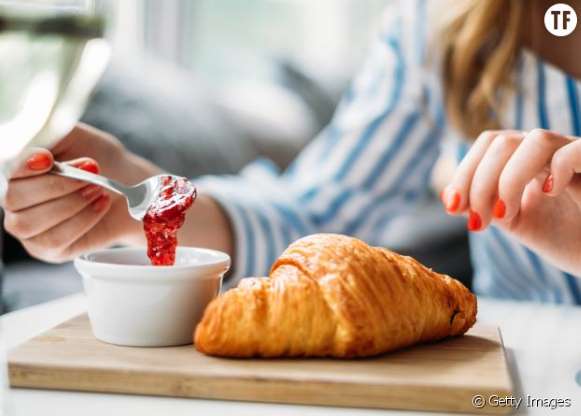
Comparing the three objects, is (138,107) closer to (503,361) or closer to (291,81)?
(291,81)

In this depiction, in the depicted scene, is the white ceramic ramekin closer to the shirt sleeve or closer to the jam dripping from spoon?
the jam dripping from spoon

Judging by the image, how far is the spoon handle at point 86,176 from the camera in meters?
0.75

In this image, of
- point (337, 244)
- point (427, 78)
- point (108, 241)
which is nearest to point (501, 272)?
point (427, 78)

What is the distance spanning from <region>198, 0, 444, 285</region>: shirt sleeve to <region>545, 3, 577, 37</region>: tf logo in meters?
0.29

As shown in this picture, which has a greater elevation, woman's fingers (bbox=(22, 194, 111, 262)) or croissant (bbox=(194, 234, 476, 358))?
croissant (bbox=(194, 234, 476, 358))

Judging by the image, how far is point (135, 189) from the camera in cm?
77

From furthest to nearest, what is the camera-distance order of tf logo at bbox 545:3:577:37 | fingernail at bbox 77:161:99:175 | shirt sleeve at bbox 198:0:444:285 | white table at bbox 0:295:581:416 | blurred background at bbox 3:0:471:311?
blurred background at bbox 3:0:471:311
shirt sleeve at bbox 198:0:444:285
tf logo at bbox 545:3:577:37
fingernail at bbox 77:161:99:175
white table at bbox 0:295:581:416

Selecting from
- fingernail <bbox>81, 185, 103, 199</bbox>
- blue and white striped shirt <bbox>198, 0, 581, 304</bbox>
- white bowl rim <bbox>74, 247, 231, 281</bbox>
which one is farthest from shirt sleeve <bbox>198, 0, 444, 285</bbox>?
white bowl rim <bbox>74, 247, 231, 281</bbox>

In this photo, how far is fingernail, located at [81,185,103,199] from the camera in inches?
34.7

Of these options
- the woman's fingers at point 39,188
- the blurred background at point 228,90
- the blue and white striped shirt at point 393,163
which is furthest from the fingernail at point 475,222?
the blurred background at point 228,90

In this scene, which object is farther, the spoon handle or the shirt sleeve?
the shirt sleeve

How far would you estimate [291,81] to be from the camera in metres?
2.16

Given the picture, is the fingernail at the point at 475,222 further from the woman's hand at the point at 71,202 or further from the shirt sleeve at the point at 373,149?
the shirt sleeve at the point at 373,149

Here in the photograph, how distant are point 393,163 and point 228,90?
581 mm
